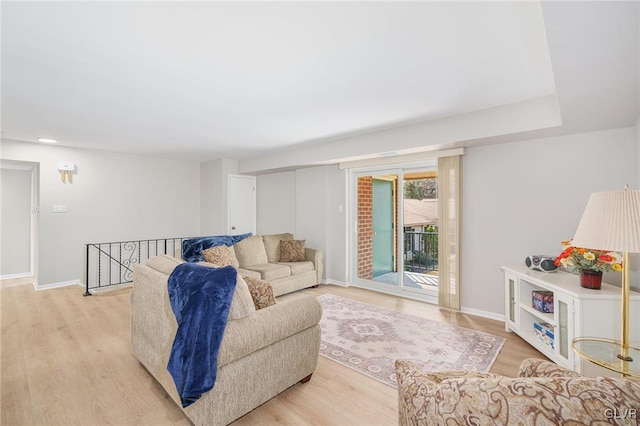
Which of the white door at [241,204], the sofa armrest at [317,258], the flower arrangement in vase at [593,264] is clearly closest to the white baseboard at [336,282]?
the sofa armrest at [317,258]

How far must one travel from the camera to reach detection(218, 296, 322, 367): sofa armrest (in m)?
1.62

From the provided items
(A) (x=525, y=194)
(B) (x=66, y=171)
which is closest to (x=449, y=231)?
(A) (x=525, y=194)

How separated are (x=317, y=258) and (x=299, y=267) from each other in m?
0.44

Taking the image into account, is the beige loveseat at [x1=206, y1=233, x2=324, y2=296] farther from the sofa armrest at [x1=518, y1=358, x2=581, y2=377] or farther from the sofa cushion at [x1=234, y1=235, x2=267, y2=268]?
the sofa armrest at [x1=518, y1=358, x2=581, y2=377]

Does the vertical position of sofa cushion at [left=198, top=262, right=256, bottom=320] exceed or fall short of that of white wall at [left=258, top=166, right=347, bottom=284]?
it falls short

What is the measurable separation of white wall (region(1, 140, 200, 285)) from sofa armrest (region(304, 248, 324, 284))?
303cm

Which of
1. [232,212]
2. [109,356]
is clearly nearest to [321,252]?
[232,212]

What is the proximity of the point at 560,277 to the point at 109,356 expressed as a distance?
423 centimetres

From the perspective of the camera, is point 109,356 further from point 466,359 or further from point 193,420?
→ point 466,359

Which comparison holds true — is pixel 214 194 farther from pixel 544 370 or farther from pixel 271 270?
pixel 544 370

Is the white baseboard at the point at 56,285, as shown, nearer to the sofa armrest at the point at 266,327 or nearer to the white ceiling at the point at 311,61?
the white ceiling at the point at 311,61

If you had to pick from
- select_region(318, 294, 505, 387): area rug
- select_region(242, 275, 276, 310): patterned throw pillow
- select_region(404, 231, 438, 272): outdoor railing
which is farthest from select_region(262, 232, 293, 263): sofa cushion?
select_region(242, 275, 276, 310): patterned throw pillow

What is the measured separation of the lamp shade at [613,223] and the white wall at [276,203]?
470 cm

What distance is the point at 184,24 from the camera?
168 centimetres
